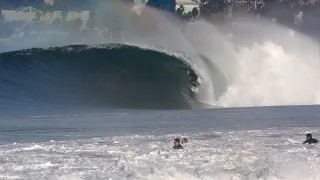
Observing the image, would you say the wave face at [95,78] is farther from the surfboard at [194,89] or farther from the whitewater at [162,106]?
the surfboard at [194,89]

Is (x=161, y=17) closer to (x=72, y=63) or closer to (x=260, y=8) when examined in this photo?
(x=72, y=63)

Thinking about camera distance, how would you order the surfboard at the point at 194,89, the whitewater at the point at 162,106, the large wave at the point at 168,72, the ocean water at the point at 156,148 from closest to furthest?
the ocean water at the point at 156,148 → the whitewater at the point at 162,106 → the large wave at the point at 168,72 → the surfboard at the point at 194,89

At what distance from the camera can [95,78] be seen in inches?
1371

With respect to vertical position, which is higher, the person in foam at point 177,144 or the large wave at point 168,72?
the large wave at point 168,72

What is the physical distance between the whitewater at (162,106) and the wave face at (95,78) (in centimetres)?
5

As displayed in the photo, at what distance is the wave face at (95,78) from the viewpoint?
31.4 m

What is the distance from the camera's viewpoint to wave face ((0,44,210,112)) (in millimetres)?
31422

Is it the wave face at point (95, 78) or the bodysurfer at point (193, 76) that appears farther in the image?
the bodysurfer at point (193, 76)

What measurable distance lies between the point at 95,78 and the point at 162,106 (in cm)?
466

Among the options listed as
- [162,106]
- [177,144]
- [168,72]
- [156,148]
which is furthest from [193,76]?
[177,144]

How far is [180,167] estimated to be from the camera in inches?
598

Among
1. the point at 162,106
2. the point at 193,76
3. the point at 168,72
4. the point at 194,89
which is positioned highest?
the point at 168,72

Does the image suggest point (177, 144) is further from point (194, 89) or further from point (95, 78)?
point (95, 78)

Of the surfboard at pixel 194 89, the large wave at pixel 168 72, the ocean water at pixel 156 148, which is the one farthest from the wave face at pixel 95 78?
the ocean water at pixel 156 148
